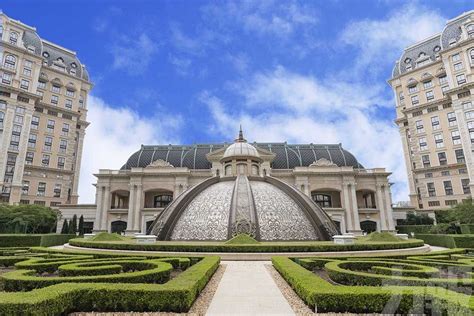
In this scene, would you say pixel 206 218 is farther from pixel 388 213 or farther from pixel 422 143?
pixel 422 143

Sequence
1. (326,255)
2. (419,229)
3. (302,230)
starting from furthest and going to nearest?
1. (419,229)
2. (302,230)
3. (326,255)

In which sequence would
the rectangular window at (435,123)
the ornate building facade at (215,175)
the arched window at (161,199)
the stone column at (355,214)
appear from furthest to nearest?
the rectangular window at (435,123) → the arched window at (161,199) → the ornate building facade at (215,175) → the stone column at (355,214)

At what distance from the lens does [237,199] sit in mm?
20125

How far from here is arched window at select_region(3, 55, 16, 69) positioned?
55344 mm

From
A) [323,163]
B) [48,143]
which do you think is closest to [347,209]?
[323,163]

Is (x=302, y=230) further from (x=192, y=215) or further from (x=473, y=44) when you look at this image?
(x=473, y=44)

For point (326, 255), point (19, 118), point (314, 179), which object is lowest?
point (326, 255)

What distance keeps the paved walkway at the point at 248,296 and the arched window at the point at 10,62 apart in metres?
68.7

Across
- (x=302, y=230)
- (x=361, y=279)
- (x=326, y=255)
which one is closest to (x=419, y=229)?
(x=302, y=230)

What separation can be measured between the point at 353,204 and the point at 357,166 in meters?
10.8

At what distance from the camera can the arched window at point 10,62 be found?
182 ft

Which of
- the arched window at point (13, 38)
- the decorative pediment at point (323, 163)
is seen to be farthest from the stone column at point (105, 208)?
the decorative pediment at point (323, 163)

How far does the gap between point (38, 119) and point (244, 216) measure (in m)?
62.4

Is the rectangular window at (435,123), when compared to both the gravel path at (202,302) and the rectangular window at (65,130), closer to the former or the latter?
the gravel path at (202,302)
